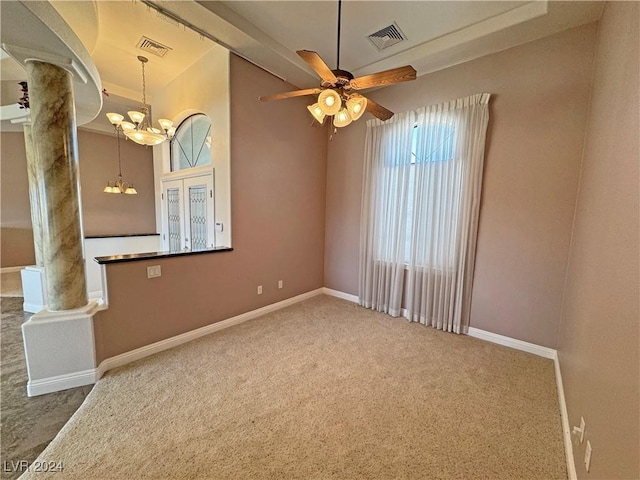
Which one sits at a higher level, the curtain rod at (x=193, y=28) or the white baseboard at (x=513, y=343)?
the curtain rod at (x=193, y=28)

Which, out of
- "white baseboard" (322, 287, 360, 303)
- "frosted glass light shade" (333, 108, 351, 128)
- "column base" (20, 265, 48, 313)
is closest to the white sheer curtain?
"white baseboard" (322, 287, 360, 303)

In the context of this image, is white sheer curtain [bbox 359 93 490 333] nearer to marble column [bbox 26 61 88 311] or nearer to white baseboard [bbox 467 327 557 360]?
white baseboard [bbox 467 327 557 360]

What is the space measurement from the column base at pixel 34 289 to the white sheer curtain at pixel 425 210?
475cm

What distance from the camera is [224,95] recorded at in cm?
324

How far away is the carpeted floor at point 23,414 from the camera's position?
1.61 meters

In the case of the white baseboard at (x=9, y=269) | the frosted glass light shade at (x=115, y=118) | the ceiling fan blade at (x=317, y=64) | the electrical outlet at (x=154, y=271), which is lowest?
the white baseboard at (x=9, y=269)

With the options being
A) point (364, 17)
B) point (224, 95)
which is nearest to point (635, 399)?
point (364, 17)

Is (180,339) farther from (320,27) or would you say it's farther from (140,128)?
(320,27)

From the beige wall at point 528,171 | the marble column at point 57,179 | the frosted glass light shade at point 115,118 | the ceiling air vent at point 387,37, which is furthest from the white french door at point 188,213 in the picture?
the beige wall at point 528,171

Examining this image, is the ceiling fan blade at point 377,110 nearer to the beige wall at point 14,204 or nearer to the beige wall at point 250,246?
the beige wall at point 250,246

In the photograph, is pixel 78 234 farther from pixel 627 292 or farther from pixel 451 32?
pixel 451 32

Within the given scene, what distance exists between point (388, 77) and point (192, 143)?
351 centimetres

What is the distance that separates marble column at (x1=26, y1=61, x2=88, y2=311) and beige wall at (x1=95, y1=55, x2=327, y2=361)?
303 mm

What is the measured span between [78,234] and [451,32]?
168 inches
